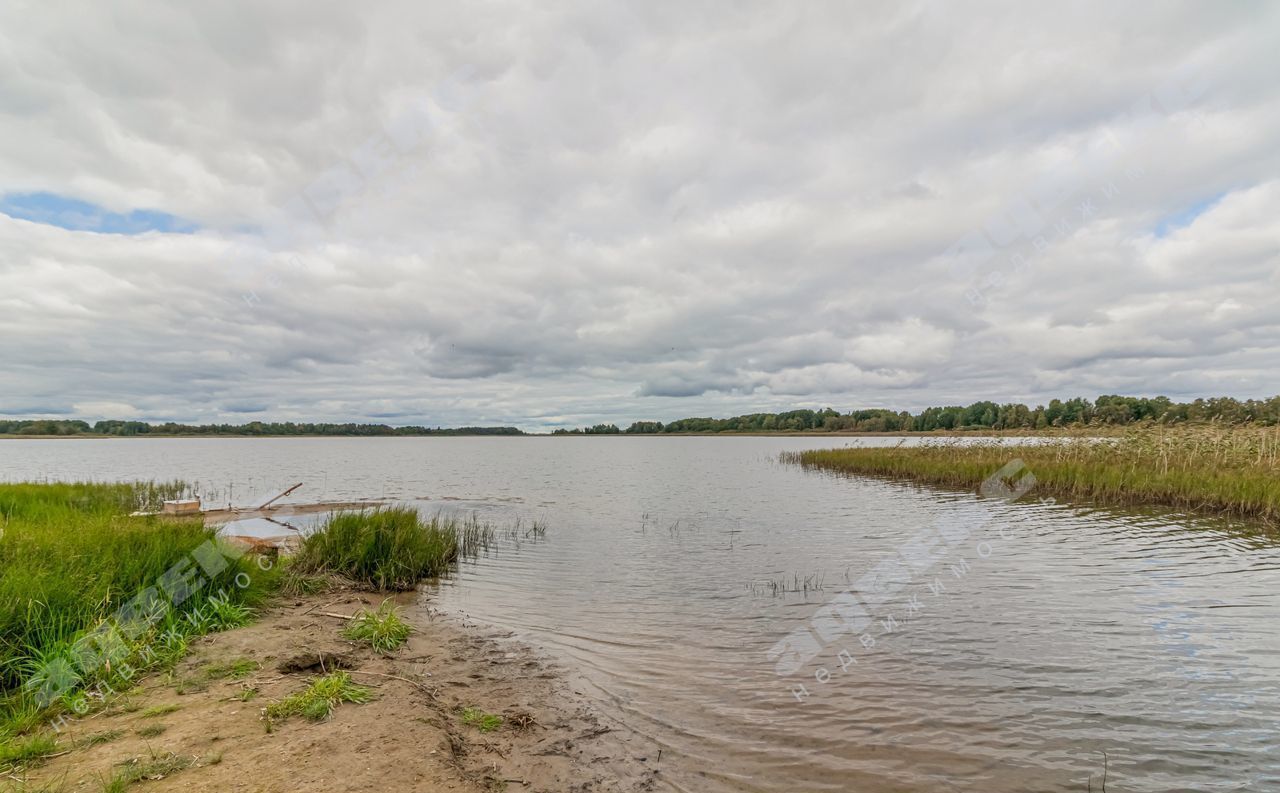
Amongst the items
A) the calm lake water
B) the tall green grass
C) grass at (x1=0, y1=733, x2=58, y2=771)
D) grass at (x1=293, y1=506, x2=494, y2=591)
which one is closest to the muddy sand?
grass at (x1=0, y1=733, x2=58, y2=771)

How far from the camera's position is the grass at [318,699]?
19.1 feet

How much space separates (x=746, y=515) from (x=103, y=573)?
2133 cm

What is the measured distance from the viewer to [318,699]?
19.9 ft

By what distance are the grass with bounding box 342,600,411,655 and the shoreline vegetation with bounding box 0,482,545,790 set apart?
2cm

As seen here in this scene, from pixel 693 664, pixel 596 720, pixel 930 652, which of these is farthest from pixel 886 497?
pixel 596 720

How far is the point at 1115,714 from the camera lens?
7105 millimetres

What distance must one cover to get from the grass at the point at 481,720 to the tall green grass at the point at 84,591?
3.54 metres

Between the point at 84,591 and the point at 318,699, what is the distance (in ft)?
12.6

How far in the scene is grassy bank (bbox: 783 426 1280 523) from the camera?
2155 cm

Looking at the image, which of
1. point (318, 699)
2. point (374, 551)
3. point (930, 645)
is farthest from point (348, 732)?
point (374, 551)

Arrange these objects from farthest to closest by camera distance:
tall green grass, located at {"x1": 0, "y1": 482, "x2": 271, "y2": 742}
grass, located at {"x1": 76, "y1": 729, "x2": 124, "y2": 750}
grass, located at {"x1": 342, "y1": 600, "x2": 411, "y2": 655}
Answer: grass, located at {"x1": 342, "y1": 600, "x2": 411, "y2": 655}
tall green grass, located at {"x1": 0, "y1": 482, "x2": 271, "y2": 742}
grass, located at {"x1": 76, "y1": 729, "x2": 124, "y2": 750}

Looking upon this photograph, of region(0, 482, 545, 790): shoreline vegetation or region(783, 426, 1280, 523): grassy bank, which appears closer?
region(0, 482, 545, 790): shoreline vegetation

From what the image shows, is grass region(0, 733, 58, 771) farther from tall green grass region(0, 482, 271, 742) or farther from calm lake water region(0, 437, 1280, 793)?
calm lake water region(0, 437, 1280, 793)

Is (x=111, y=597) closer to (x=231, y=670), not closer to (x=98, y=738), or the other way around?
(x=231, y=670)
